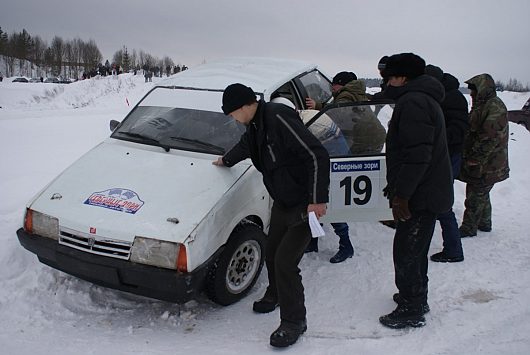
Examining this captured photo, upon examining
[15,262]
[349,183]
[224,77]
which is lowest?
[15,262]

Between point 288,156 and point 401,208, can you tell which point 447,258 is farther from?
point 288,156


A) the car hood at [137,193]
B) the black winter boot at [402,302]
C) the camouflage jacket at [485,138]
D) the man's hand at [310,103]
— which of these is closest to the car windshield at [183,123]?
the car hood at [137,193]

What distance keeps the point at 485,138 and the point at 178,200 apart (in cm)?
362

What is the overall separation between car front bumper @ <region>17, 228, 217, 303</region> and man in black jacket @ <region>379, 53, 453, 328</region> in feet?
4.73

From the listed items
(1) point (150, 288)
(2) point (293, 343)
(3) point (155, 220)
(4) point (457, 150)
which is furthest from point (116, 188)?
(4) point (457, 150)

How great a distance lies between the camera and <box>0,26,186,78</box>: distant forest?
7881 centimetres

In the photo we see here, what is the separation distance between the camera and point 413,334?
330 cm

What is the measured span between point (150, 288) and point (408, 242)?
6.29 feet

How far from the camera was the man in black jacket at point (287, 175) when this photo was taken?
117 inches

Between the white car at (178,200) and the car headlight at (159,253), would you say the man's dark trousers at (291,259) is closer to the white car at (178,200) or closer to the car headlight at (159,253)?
the white car at (178,200)

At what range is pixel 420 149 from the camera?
2.96m

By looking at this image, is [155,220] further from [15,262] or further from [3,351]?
[15,262]

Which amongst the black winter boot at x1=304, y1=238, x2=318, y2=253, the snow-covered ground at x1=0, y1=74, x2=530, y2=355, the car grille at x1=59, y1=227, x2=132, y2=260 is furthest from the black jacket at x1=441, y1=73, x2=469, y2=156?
the car grille at x1=59, y1=227, x2=132, y2=260

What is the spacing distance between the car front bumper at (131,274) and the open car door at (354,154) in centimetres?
144
